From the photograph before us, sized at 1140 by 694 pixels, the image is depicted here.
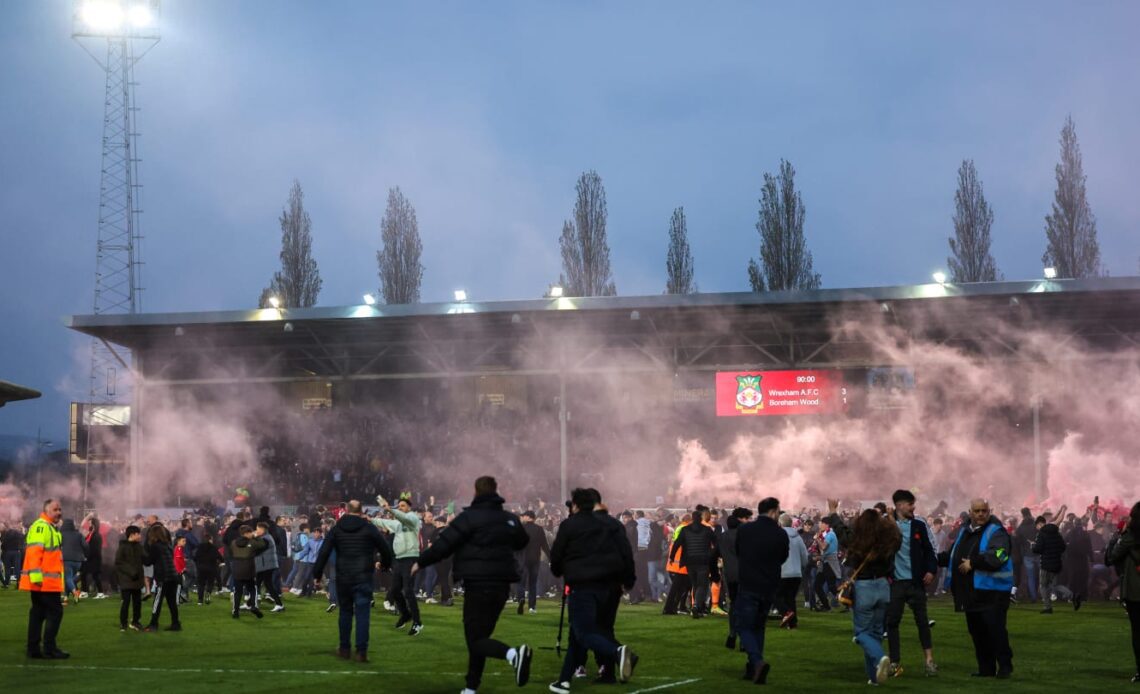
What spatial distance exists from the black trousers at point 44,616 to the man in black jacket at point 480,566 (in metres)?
5.80

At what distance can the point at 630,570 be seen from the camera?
10906 mm

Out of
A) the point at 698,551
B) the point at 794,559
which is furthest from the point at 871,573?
the point at 698,551

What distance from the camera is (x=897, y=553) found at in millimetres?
11914

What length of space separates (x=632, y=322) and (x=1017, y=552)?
13304 mm

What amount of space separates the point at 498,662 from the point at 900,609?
4.01m

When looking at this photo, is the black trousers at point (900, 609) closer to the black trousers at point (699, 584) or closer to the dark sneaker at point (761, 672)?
the dark sneaker at point (761, 672)

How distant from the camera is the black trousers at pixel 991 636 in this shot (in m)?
11.6

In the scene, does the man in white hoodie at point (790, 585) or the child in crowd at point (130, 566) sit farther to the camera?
the man in white hoodie at point (790, 585)

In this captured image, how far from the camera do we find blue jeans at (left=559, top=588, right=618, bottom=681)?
10.2 m

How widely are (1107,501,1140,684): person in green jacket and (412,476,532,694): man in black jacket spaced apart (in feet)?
17.1

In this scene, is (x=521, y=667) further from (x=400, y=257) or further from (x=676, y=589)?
(x=400, y=257)

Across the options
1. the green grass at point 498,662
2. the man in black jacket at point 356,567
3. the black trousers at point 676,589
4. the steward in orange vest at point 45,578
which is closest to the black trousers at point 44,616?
the steward in orange vest at point 45,578

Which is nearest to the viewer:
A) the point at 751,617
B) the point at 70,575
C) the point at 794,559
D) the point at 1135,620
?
the point at 1135,620

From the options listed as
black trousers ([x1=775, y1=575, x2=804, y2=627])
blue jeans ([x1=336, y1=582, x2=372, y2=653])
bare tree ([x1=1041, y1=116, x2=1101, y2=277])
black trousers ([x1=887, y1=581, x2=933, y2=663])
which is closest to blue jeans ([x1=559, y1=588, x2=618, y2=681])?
black trousers ([x1=887, y1=581, x2=933, y2=663])
